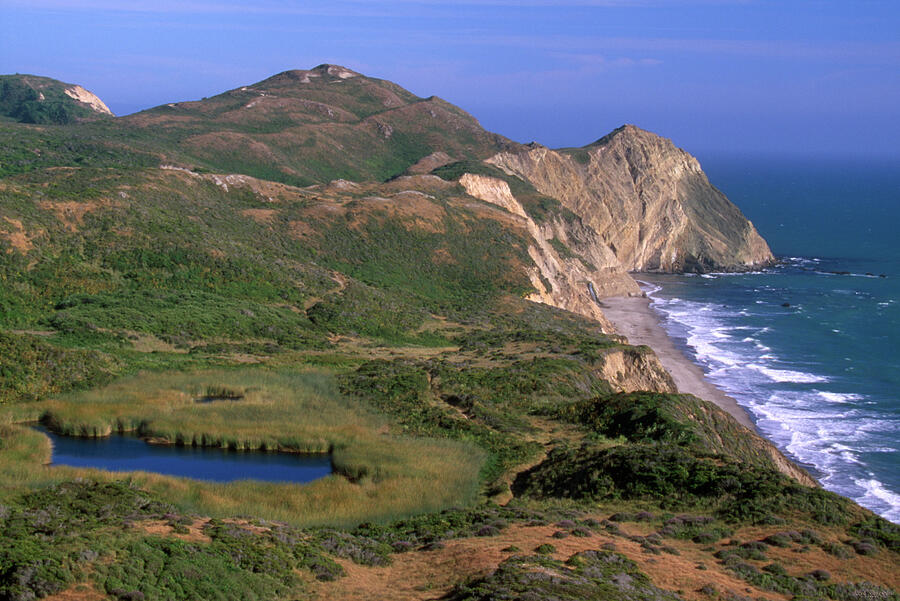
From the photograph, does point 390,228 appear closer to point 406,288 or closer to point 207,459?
point 406,288

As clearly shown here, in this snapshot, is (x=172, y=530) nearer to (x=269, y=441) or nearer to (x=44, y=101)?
(x=269, y=441)

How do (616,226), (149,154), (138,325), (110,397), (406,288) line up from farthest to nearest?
(616,226) < (149,154) < (406,288) < (138,325) < (110,397)

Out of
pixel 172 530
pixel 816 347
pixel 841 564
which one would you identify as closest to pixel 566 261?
pixel 816 347

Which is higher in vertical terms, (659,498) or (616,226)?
(616,226)

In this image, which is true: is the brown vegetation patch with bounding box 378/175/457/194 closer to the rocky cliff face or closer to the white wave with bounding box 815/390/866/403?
the rocky cliff face

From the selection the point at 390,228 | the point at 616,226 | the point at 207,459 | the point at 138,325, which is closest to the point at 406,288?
the point at 390,228

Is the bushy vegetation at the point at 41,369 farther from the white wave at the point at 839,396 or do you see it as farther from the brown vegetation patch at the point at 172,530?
the white wave at the point at 839,396

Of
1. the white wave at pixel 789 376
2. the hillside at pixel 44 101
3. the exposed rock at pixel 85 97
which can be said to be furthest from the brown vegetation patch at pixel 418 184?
the exposed rock at pixel 85 97
